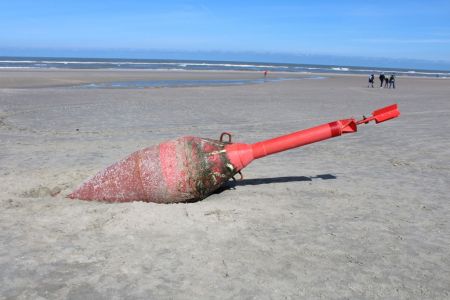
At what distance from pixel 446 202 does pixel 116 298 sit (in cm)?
428

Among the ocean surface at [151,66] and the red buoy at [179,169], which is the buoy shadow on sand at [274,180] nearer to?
the red buoy at [179,169]

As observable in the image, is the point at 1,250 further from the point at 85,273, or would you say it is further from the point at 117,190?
the point at 117,190

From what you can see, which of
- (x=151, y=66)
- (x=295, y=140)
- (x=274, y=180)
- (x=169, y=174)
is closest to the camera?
(x=169, y=174)

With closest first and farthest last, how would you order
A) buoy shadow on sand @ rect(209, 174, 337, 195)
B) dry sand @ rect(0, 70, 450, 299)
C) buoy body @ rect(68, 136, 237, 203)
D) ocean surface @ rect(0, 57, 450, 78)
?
1. dry sand @ rect(0, 70, 450, 299)
2. buoy body @ rect(68, 136, 237, 203)
3. buoy shadow on sand @ rect(209, 174, 337, 195)
4. ocean surface @ rect(0, 57, 450, 78)

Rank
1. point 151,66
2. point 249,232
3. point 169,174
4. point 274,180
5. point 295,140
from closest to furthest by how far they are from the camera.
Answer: point 249,232
point 169,174
point 295,140
point 274,180
point 151,66

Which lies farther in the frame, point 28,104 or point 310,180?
point 28,104

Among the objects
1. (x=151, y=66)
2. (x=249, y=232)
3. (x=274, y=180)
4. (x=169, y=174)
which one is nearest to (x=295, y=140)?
(x=274, y=180)

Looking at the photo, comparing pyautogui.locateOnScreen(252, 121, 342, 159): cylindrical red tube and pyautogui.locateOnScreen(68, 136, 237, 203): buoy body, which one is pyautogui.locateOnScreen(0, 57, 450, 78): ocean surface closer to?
pyautogui.locateOnScreen(68, 136, 237, 203): buoy body

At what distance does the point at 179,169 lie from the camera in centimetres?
488

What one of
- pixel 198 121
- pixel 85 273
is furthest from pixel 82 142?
pixel 85 273

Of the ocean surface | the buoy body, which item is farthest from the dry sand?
the ocean surface

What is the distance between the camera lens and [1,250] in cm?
391

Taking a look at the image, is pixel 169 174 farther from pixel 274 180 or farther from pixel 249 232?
pixel 274 180

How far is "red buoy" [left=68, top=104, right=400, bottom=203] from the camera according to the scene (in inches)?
193
